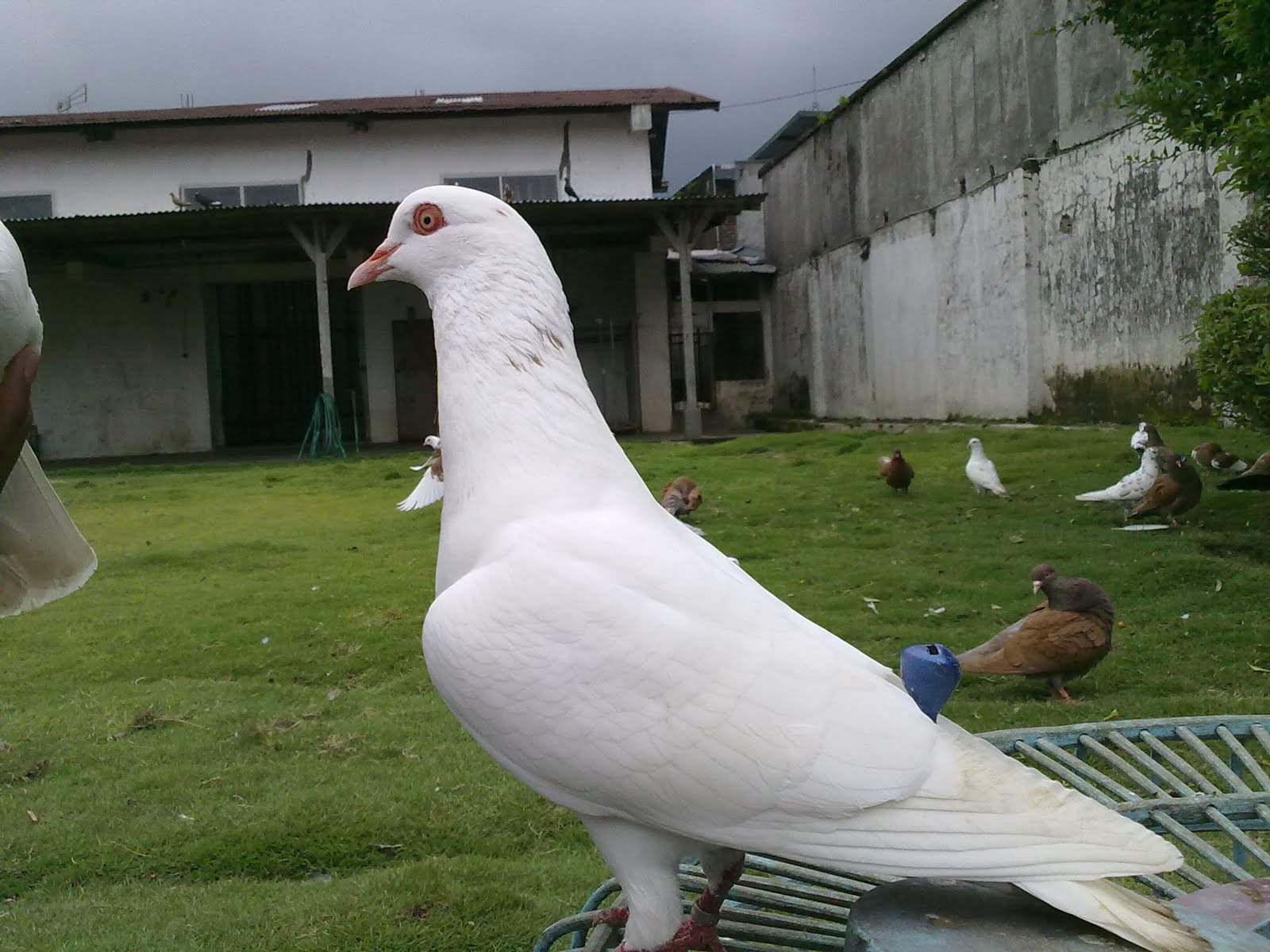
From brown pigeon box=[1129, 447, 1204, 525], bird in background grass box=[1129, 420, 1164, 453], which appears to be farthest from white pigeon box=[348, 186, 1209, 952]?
bird in background grass box=[1129, 420, 1164, 453]

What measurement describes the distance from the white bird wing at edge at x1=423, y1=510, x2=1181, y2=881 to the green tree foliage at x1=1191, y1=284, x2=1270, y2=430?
172 inches

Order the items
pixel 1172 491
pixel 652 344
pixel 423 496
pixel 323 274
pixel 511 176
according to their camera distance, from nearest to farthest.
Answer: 1. pixel 1172 491
2. pixel 423 496
3. pixel 323 274
4. pixel 511 176
5. pixel 652 344

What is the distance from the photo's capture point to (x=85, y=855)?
2959 mm

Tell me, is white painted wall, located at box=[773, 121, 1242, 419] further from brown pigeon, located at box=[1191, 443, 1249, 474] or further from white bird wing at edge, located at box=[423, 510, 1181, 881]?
white bird wing at edge, located at box=[423, 510, 1181, 881]

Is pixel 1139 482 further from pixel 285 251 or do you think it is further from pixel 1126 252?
pixel 285 251

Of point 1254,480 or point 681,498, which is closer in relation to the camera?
point 1254,480

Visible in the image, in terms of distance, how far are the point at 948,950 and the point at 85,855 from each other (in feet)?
8.35

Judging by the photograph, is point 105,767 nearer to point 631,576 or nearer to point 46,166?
point 631,576

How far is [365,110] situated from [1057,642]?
1443 cm

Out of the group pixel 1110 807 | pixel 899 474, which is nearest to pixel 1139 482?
pixel 899 474

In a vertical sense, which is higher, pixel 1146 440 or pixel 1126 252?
pixel 1126 252

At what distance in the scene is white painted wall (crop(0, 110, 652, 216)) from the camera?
53.4 ft

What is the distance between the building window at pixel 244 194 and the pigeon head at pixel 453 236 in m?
15.6

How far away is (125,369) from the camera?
17.3m
